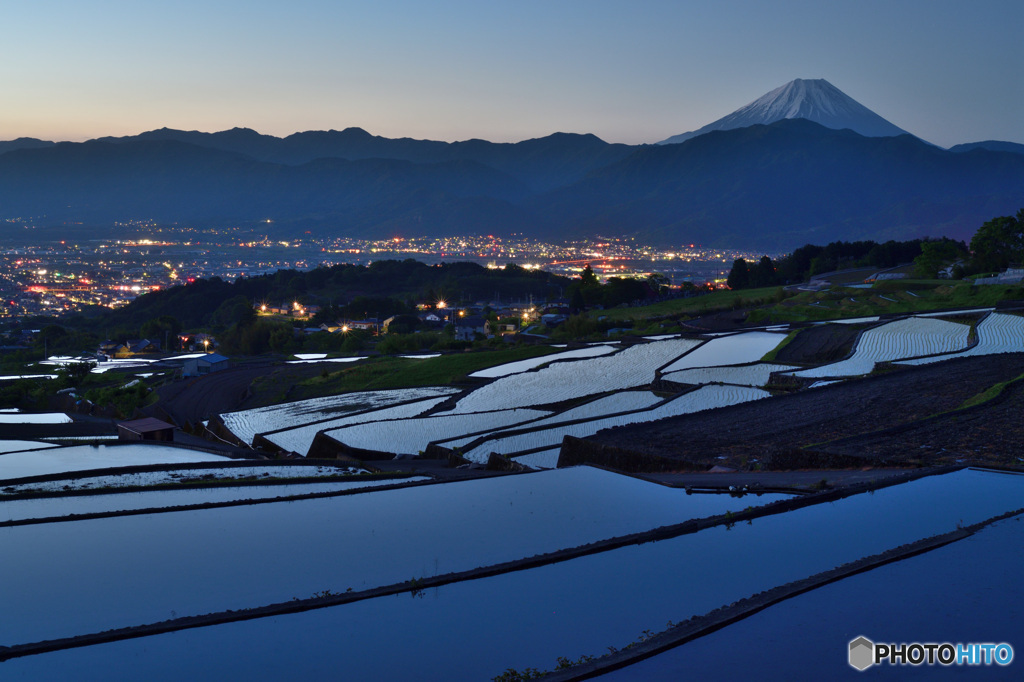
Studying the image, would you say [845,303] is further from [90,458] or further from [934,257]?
[90,458]

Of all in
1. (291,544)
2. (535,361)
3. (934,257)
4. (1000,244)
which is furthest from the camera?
(934,257)

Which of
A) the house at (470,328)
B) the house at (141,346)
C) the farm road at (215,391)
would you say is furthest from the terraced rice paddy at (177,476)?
the house at (141,346)

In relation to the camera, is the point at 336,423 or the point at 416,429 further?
the point at 336,423

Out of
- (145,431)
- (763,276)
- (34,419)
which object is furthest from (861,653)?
(763,276)

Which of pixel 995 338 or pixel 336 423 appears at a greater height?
pixel 995 338

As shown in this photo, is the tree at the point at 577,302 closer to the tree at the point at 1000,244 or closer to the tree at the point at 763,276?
the tree at the point at 763,276

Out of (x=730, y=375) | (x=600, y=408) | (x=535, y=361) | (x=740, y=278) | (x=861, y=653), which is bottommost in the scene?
(x=535, y=361)

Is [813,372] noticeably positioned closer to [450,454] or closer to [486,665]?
[450,454]

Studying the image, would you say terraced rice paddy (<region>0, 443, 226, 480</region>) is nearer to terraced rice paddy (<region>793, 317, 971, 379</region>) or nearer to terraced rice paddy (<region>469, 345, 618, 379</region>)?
terraced rice paddy (<region>469, 345, 618, 379</region>)
